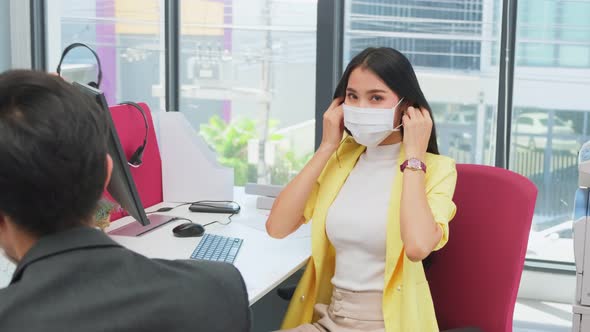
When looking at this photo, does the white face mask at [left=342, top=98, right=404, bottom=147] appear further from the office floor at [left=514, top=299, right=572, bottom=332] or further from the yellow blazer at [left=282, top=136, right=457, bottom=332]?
the office floor at [left=514, top=299, right=572, bottom=332]

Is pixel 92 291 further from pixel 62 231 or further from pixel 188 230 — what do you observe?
pixel 188 230

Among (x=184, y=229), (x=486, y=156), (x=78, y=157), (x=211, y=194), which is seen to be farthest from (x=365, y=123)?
(x=486, y=156)

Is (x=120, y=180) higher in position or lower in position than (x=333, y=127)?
lower

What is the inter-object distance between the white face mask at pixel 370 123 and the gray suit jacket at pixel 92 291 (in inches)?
46.2

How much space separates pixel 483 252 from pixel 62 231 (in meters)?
1.32

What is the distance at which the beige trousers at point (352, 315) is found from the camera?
6.50 feet

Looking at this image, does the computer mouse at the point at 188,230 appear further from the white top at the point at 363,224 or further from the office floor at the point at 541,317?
the office floor at the point at 541,317

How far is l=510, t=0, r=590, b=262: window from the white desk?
88.8 inches

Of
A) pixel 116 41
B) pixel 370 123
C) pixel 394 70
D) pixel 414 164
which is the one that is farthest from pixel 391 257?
pixel 116 41

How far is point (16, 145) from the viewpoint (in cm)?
90

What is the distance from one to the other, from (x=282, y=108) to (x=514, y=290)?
314 cm

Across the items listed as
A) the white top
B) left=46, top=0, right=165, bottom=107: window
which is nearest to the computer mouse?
the white top

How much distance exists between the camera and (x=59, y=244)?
947 mm

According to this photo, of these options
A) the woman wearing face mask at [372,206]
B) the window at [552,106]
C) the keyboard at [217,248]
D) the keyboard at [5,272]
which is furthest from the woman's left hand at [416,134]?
the window at [552,106]
